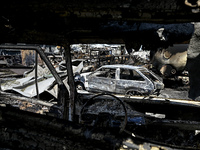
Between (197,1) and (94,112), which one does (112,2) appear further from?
(94,112)

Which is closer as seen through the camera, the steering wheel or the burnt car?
the steering wheel

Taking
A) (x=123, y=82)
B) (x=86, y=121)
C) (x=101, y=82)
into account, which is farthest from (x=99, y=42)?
(x=101, y=82)

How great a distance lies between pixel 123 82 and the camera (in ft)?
17.6

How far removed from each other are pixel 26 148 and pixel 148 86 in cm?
449

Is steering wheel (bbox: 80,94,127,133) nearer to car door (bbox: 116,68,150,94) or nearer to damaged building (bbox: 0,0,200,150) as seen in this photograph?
damaged building (bbox: 0,0,200,150)

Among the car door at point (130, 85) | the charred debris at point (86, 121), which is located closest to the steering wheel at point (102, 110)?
the charred debris at point (86, 121)

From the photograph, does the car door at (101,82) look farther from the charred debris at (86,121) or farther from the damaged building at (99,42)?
the damaged building at (99,42)

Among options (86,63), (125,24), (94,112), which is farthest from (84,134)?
(86,63)

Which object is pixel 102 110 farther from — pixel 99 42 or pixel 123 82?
pixel 123 82

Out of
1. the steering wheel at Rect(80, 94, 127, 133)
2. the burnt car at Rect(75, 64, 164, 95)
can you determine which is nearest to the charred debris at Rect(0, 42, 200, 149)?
the steering wheel at Rect(80, 94, 127, 133)

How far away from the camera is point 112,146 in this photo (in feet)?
4.59

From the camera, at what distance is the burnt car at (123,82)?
5230 millimetres

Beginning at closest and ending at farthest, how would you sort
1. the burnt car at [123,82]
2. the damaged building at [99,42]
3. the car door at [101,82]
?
the damaged building at [99,42] → the burnt car at [123,82] → the car door at [101,82]

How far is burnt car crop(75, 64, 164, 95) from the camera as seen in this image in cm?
523
